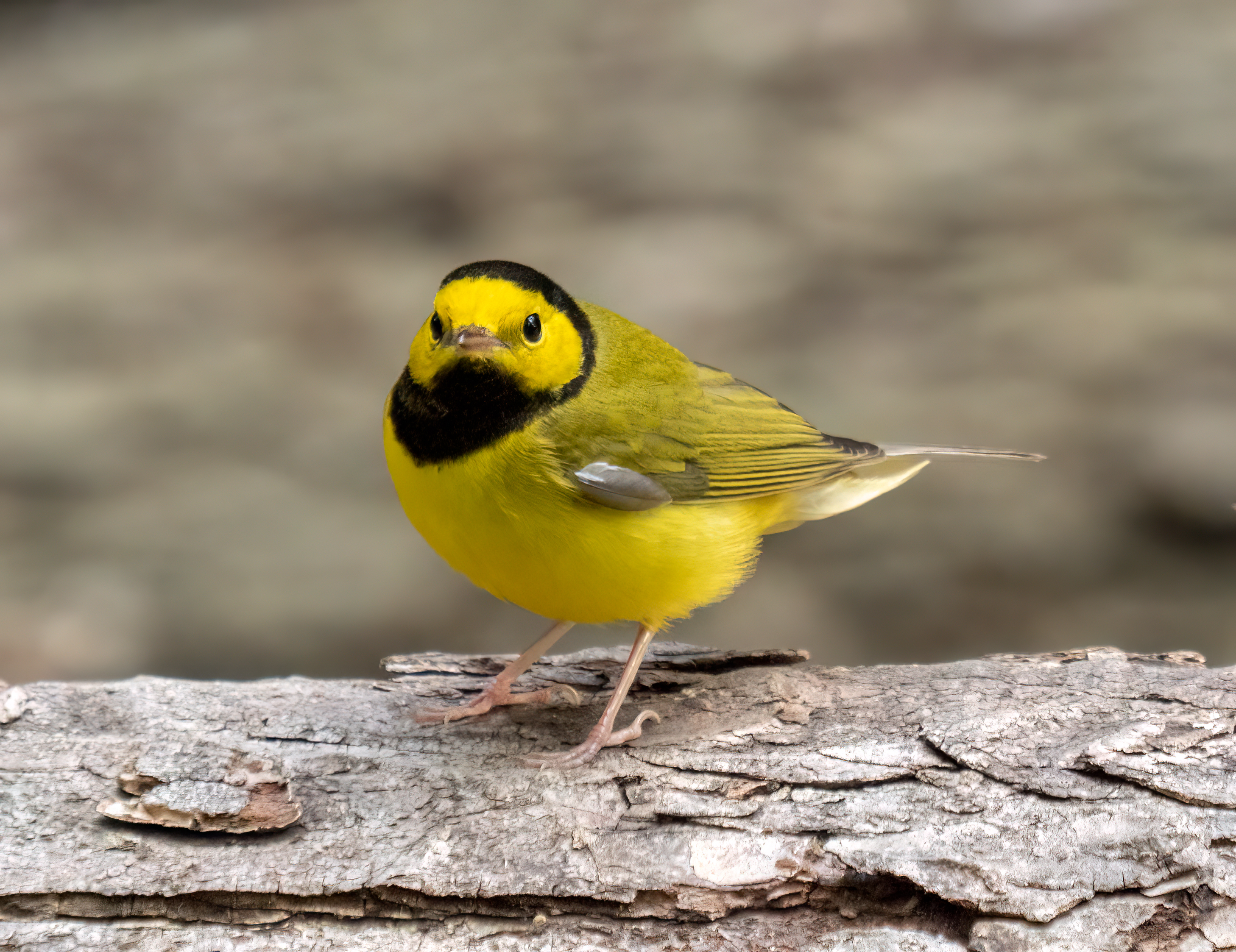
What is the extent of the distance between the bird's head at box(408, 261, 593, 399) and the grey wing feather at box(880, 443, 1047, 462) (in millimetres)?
1292

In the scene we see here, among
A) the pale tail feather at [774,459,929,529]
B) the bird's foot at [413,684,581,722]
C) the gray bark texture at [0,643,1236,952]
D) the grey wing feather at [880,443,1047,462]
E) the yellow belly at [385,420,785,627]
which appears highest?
the grey wing feather at [880,443,1047,462]

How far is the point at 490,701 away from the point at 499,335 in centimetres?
138

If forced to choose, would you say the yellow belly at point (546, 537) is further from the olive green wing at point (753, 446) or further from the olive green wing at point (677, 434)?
the olive green wing at point (753, 446)

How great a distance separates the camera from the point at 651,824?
3.32 meters

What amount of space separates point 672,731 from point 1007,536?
9.59 feet

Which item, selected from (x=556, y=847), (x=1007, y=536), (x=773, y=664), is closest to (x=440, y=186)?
(x=1007, y=536)

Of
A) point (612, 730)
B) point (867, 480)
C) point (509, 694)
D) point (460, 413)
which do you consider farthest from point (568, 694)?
point (867, 480)

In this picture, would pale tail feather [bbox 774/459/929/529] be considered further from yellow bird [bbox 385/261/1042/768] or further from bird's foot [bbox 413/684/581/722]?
bird's foot [bbox 413/684/581/722]

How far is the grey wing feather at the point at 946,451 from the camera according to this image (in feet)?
13.5

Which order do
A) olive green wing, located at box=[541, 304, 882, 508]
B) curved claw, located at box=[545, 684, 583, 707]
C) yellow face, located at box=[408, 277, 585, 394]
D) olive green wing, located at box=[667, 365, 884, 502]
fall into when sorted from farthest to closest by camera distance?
1. curved claw, located at box=[545, 684, 583, 707]
2. olive green wing, located at box=[667, 365, 884, 502]
3. olive green wing, located at box=[541, 304, 882, 508]
4. yellow face, located at box=[408, 277, 585, 394]

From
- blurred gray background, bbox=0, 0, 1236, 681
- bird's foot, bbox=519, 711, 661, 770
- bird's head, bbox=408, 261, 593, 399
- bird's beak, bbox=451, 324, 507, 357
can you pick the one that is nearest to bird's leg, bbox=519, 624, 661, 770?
bird's foot, bbox=519, 711, 661, 770

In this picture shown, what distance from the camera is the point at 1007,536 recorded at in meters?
5.96

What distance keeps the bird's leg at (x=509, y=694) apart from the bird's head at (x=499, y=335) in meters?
0.91

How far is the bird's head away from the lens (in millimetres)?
3174
